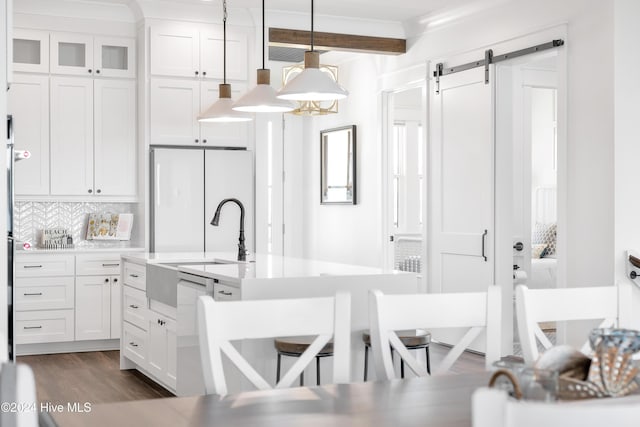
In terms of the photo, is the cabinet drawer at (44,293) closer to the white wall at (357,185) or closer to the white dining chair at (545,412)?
the white wall at (357,185)

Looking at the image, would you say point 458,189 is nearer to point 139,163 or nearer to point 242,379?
point 139,163

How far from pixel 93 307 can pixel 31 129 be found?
4.89ft

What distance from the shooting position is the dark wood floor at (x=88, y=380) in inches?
192

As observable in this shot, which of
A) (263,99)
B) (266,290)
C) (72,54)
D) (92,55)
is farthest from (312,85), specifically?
(72,54)

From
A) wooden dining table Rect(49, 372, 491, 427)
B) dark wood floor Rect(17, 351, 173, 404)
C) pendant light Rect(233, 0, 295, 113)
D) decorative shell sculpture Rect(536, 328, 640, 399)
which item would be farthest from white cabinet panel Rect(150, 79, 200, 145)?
decorative shell sculpture Rect(536, 328, 640, 399)

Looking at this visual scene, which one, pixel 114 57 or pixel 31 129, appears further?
pixel 114 57

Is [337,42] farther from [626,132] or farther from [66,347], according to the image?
[66,347]

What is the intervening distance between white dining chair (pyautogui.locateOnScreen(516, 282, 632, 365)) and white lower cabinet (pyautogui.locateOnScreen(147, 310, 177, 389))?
2642 millimetres

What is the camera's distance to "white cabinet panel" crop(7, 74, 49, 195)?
6.40 m

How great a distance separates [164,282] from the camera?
4.71 m

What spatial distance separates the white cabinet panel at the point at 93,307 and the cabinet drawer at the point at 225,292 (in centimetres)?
288

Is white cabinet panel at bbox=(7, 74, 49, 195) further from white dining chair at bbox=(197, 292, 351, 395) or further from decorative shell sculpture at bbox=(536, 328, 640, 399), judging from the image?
decorative shell sculpture at bbox=(536, 328, 640, 399)

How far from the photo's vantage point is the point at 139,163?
6746 mm

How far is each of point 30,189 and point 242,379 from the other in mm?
3533
